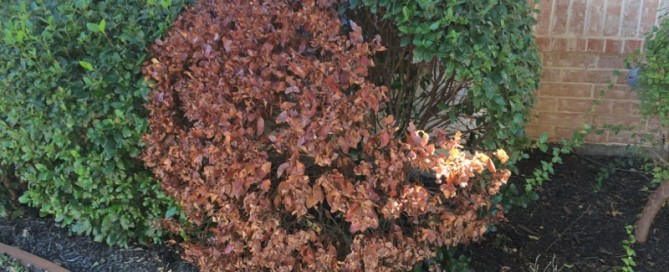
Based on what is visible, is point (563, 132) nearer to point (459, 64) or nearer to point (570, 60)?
point (570, 60)

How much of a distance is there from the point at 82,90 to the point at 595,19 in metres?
3.41

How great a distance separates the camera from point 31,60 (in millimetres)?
3213

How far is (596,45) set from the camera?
4570mm

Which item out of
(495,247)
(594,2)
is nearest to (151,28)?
(495,247)

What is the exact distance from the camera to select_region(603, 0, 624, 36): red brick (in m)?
4.49

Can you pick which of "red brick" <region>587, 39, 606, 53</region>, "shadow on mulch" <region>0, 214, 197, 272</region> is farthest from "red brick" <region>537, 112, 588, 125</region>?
"shadow on mulch" <region>0, 214, 197, 272</region>

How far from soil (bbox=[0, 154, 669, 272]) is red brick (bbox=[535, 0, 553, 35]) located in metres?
1.11

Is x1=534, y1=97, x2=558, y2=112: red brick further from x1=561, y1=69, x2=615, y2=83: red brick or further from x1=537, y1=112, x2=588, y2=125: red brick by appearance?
x1=561, y1=69, x2=615, y2=83: red brick

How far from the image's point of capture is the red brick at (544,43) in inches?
183

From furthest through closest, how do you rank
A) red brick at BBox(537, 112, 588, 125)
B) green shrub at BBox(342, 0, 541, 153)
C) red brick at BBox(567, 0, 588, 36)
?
red brick at BBox(537, 112, 588, 125), red brick at BBox(567, 0, 588, 36), green shrub at BBox(342, 0, 541, 153)

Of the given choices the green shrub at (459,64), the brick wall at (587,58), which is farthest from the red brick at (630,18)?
the green shrub at (459,64)

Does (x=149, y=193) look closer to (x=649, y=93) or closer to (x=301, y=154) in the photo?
(x=301, y=154)

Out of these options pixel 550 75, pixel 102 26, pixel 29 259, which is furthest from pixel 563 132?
pixel 29 259

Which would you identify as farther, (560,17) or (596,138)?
(596,138)
